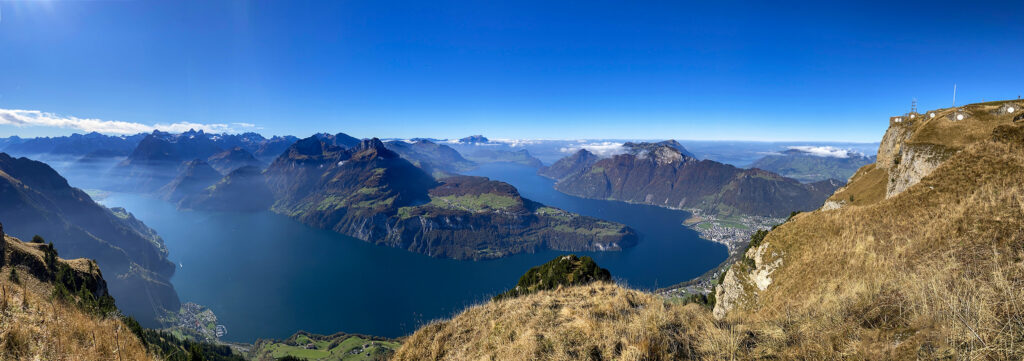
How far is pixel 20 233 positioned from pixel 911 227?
302 m

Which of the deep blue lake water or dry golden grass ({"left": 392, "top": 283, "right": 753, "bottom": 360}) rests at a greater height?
dry golden grass ({"left": 392, "top": 283, "right": 753, "bottom": 360})

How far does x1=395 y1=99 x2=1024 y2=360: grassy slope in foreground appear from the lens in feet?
19.0

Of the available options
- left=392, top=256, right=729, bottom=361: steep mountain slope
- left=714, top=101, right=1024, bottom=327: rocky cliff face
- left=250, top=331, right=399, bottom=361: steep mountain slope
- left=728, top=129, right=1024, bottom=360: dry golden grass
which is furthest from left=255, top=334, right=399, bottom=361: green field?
left=728, top=129, right=1024, bottom=360: dry golden grass

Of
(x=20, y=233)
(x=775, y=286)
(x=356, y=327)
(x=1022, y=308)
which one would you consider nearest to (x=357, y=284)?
(x=356, y=327)

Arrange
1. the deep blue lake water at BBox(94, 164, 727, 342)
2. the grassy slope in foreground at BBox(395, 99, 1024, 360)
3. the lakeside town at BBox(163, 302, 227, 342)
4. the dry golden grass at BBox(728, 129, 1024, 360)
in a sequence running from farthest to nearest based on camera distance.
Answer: the deep blue lake water at BBox(94, 164, 727, 342) < the lakeside town at BBox(163, 302, 227, 342) < the grassy slope in foreground at BBox(395, 99, 1024, 360) < the dry golden grass at BBox(728, 129, 1024, 360)

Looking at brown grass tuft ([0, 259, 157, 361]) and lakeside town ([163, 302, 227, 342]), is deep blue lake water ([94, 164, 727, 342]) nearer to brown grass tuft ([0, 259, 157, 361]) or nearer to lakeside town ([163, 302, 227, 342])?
lakeside town ([163, 302, 227, 342])

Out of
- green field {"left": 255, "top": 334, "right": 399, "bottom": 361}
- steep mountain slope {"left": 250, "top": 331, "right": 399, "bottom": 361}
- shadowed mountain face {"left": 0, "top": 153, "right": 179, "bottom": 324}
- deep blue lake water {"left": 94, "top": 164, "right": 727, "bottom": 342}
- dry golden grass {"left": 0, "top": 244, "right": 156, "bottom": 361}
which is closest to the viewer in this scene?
dry golden grass {"left": 0, "top": 244, "right": 156, "bottom": 361}

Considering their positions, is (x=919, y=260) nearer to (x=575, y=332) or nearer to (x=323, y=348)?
(x=575, y=332)

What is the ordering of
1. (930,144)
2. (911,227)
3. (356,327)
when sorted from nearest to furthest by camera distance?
1. (911,227)
2. (930,144)
3. (356,327)

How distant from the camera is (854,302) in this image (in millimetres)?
8164

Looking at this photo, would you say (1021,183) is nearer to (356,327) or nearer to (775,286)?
(775,286)

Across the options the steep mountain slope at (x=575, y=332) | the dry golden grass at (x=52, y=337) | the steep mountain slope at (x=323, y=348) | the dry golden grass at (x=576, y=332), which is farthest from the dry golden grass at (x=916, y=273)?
the steep mountain slope at (x=323, y=348)

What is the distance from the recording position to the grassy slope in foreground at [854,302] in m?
5.79

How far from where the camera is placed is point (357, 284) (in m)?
165
